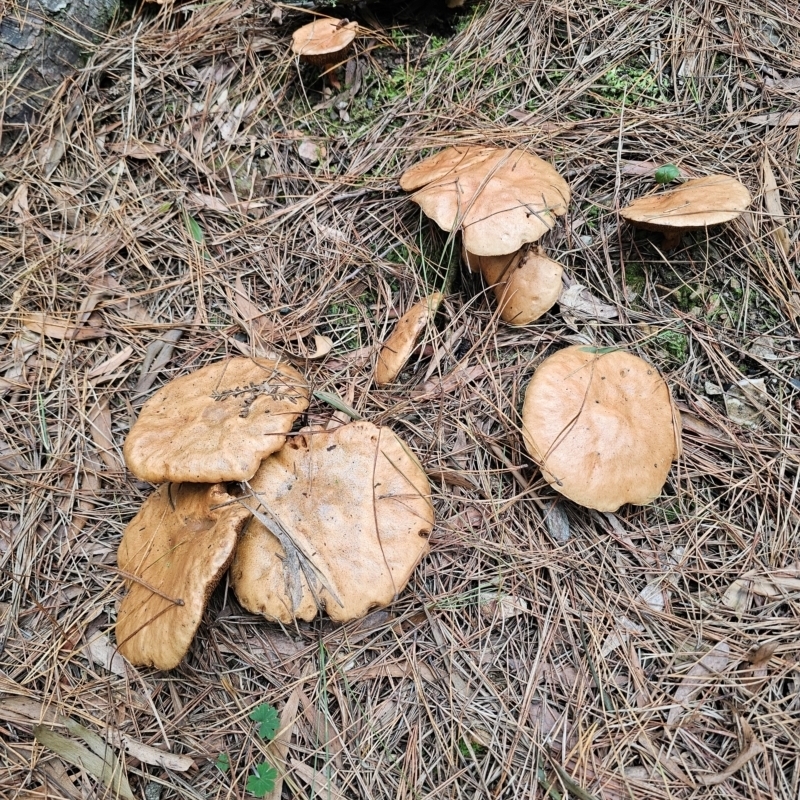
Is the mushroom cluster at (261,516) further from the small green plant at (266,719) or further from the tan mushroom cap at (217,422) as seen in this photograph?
the small green plant at (266,719)

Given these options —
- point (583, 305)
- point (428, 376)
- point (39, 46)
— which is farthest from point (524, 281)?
point (39, 46)

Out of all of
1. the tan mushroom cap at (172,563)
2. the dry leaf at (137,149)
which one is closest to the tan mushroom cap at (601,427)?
the tan mushroom cap at (172,563)

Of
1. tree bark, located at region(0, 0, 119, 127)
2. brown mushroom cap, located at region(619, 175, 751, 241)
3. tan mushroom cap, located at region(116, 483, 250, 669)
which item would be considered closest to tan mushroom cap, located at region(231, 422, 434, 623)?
tan mushroom cap, located at region(116, 483, 250, 669)

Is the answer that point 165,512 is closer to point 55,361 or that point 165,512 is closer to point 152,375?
point 152,375

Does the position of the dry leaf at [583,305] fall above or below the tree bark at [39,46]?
below

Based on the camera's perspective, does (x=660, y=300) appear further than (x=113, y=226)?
No

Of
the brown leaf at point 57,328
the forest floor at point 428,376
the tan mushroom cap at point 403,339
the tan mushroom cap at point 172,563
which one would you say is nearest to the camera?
the tan mushroom cap at point 172,563

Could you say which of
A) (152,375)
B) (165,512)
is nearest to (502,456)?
(165,512)
